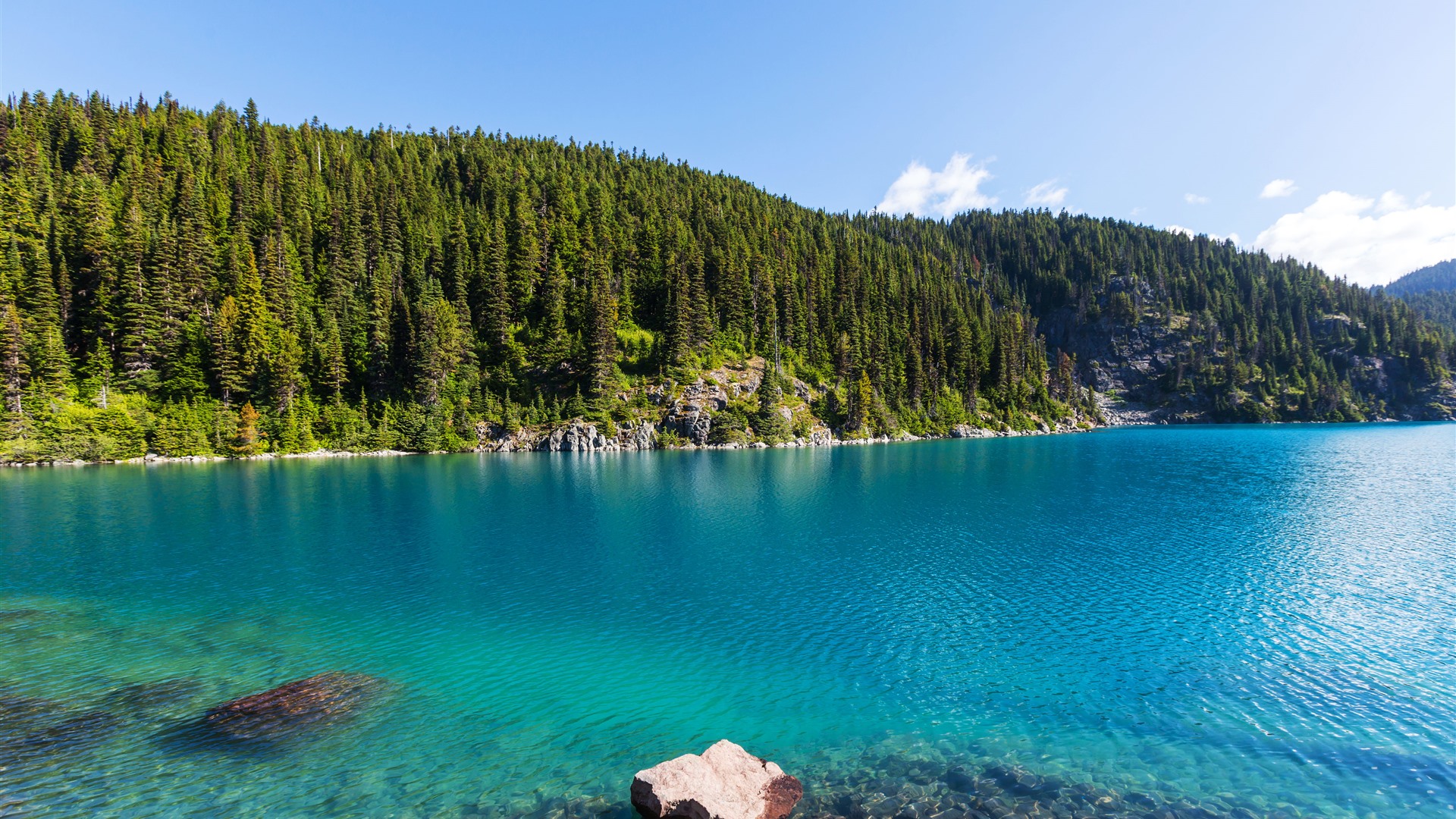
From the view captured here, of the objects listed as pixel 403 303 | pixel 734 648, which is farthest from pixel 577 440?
pixel 734 648

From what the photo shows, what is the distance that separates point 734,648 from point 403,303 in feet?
367

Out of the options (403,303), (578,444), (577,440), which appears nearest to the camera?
(578,444)

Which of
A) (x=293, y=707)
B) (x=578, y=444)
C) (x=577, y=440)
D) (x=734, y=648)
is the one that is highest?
(x=577, y=440)

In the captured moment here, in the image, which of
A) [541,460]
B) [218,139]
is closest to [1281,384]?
[541,460]

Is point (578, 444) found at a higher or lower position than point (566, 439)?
lower

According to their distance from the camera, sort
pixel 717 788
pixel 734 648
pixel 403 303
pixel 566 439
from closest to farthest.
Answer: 1. pixel 717 788
2. pixel 734 648
3. pixel 566 439
4. pixel 403 303

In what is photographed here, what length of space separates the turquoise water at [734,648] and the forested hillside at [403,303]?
52.2m

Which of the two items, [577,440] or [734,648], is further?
[577,440]

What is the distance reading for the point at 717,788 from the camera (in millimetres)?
12477

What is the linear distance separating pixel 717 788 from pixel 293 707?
13.5 meters

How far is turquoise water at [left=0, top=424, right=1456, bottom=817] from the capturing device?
47.1ft

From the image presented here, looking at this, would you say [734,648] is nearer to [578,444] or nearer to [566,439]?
[578,444]

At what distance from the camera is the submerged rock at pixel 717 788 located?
39.2ft

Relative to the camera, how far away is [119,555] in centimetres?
3431
